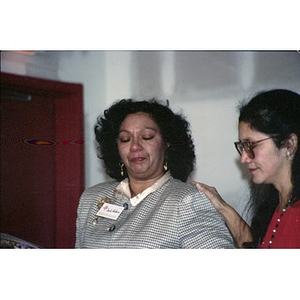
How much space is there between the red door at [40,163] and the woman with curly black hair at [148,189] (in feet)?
0.25

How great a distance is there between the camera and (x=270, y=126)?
212 centimetres

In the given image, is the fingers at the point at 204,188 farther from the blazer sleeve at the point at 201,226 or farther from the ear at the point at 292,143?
the ear at the point at 292,143

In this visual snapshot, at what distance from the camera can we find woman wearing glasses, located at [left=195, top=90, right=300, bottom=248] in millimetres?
2121

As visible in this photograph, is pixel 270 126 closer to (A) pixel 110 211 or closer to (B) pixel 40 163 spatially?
(A) pixel 110 211

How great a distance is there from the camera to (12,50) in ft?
7.15

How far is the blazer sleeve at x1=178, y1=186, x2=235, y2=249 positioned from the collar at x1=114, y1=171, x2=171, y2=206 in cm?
11

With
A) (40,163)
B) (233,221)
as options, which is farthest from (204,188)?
(40,163)

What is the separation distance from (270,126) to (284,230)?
39 cm

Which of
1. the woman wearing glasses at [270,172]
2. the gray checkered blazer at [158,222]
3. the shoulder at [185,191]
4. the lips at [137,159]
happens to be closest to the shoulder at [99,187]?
the gray checkered blazer at [158,222]

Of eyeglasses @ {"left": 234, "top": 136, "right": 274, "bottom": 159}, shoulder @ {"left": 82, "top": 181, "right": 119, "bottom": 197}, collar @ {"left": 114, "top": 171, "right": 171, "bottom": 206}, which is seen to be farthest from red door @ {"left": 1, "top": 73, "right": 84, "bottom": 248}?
eyeglasses @ {"left": 234, "top": 136, "right": 274, "bottom": 159}

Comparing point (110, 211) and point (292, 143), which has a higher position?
point (292, 143)

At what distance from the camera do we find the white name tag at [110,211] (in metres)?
2.19
